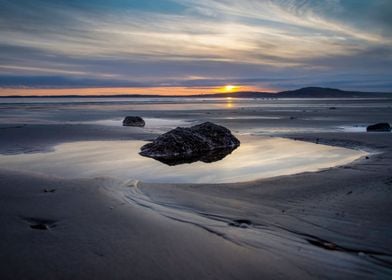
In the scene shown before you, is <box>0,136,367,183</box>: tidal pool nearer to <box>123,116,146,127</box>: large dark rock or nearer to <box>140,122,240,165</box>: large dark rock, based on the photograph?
<box>140,122,240,165</box>: large dark rock

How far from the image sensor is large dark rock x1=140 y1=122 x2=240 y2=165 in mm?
9414

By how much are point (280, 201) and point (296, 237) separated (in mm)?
1333

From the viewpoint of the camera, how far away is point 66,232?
3.67 metres

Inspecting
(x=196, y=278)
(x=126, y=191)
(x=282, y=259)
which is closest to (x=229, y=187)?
(x=126, y=191)

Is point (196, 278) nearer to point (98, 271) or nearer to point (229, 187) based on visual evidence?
point (98, 271)

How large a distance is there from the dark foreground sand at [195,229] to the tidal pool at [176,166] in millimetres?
888

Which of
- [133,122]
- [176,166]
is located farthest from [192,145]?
[133,122]

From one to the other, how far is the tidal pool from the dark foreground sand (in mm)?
888

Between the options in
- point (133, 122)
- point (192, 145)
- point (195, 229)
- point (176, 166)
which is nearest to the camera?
point (195, 229)

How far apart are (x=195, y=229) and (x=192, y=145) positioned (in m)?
6.58

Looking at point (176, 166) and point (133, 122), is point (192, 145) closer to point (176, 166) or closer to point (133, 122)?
point (176, 166)

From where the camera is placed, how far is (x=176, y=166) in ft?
26.6

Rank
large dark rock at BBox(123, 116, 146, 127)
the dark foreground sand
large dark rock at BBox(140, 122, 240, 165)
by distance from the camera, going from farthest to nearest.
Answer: large dark rock at BBox(123, 116, 146, 127)
large dark rock at BBox(140, 122, 240, 165)
the dark foreground sand

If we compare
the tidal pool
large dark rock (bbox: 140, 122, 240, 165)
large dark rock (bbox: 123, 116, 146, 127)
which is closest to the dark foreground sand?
the tidal pool
